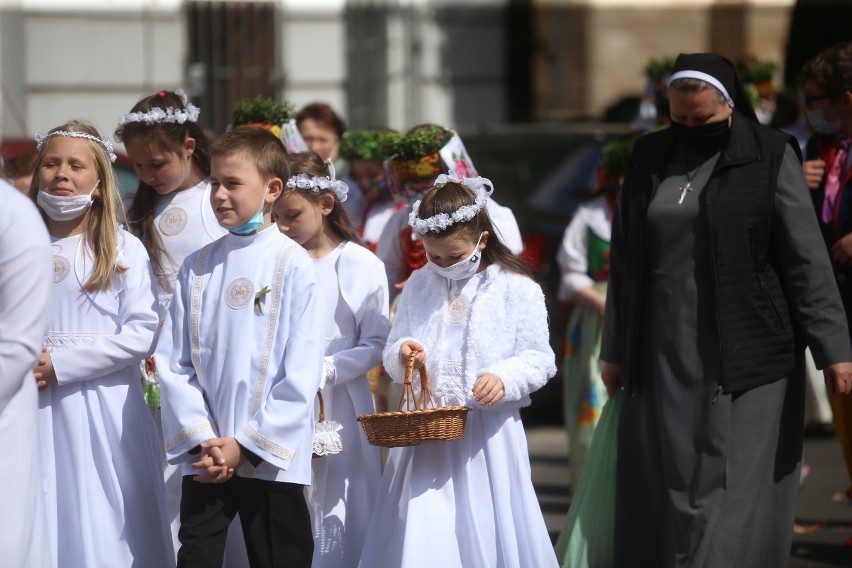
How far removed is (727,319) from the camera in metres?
5.64

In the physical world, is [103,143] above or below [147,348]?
above

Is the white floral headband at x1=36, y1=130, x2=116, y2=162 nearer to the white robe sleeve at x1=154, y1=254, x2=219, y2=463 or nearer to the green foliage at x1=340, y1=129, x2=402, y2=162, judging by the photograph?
the white robe sleeve at x1=154, y1=254, x2=219, y2=463

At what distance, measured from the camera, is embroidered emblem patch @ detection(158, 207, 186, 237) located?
6.27 metres

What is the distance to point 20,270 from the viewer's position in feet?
13.5

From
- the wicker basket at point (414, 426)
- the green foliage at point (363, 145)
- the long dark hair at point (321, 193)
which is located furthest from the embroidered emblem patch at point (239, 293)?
the green foliage at point (363, 145)

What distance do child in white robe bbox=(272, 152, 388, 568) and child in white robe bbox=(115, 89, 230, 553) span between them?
15.8 inches

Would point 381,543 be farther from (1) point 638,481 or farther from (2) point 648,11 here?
(2) point 648,11

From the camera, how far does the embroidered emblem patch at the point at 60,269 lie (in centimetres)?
549

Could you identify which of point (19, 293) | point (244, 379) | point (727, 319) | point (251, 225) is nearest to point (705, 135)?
point (727, 319)

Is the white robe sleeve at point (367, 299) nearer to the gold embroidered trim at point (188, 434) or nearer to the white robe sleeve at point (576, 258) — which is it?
the gold embroidered trim at point (188, 434)

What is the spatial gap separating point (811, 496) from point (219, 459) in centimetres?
477

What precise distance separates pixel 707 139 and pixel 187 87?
1050cm

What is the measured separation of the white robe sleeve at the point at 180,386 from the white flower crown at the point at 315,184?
75 cm

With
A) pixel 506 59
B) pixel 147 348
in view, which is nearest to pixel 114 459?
pixel 147 348
